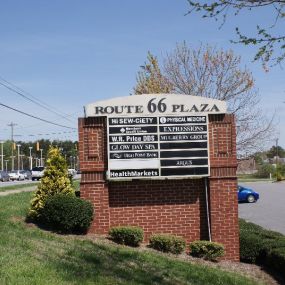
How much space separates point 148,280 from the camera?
8.49m

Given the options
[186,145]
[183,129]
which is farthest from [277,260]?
[183,129]

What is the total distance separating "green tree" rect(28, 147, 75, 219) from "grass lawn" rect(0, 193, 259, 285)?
2.49 ft

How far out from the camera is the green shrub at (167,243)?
1191 cm

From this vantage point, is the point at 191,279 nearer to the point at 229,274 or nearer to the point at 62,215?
the point at 229,274

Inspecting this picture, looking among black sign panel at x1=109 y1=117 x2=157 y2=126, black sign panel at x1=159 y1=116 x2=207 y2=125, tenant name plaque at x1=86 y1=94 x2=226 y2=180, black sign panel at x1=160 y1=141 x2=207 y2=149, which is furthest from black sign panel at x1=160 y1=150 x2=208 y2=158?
black sign panel at x1=109 y1=117 x2=157 y2=126

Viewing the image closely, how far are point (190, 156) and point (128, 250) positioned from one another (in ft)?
9.94

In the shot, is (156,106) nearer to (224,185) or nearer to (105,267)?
(224,185)

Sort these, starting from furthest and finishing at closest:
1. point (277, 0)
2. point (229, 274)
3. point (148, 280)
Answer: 1. point (229, 274)
2. point (148, 280)
3. point (277, 0)

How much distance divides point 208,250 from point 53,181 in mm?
4166

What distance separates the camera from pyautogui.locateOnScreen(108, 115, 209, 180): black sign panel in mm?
12656

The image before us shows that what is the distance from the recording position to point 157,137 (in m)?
12.7

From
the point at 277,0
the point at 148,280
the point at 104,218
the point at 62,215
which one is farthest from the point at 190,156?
the point at 277,0

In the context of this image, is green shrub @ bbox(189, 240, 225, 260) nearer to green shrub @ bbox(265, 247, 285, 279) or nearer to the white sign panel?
green shrub @ bbox(265, 247, 285, 279)

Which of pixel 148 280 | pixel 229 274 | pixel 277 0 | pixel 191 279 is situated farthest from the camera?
pixel 229 274
